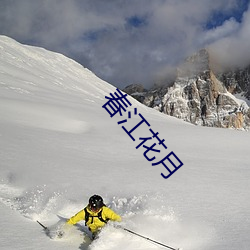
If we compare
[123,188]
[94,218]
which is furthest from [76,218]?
[123,188]

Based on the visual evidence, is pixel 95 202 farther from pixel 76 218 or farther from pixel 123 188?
pixel 123 188

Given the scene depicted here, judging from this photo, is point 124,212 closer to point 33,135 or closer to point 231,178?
point 231,178

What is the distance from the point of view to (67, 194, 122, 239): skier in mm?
5730

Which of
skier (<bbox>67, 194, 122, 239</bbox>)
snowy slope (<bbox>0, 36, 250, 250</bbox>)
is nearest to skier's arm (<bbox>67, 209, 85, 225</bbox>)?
skier (<bbox>67, 194, 122, 239</bbox>)

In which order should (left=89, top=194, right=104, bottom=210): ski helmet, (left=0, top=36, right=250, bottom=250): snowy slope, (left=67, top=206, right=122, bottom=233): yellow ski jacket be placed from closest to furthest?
(left=0, top=36, right=250, bottom=250): snowy slope → (left=89, top=194, right=104, bottom=210): ski helmet → (left=67, top=206, right=122, bottom=233): yellow ski jacket

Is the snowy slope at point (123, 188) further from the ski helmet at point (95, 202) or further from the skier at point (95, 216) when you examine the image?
the ski helmet at point (95, 202)

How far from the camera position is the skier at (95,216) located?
226 inches

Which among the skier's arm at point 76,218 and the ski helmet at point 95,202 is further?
the skier's arm at point 76,218

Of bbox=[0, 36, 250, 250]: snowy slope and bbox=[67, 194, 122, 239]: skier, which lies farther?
bbox=[67, 194, 122, 239]: skier

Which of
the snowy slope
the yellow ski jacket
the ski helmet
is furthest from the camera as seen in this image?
the yellow ski jacket

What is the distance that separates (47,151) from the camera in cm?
1061

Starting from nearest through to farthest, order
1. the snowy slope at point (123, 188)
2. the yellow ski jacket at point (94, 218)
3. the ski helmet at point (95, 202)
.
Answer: the snowy slope at point (123, 188)
the ski helmet at point (95, 202)
the yellow ski jacket at point (94, 218)

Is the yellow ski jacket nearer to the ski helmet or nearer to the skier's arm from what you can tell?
the skier's arm

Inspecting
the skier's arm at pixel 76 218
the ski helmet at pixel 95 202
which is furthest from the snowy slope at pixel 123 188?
the ski helmet at pixel 95 202
